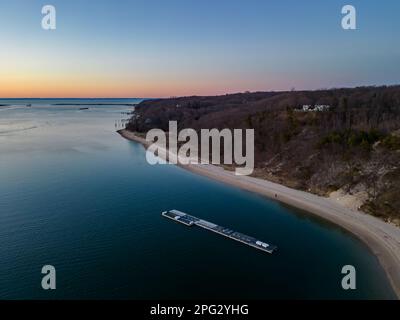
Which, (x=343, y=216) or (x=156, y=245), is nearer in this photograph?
(x=156, y=245)

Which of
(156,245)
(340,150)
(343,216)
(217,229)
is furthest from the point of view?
(340,150)

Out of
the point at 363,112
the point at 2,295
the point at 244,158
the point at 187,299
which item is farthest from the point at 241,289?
the point at 363,112

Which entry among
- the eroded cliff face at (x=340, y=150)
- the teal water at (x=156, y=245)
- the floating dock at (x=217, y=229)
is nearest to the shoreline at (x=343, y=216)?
the teal water at (x=156, y=245)

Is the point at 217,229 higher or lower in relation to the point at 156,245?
higher

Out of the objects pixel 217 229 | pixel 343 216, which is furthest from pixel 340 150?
pixel 217 229

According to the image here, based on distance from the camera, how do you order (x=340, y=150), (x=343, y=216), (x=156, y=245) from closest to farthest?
(x=156, y=245) < (x=343, y=216) < (x=340, y=150)

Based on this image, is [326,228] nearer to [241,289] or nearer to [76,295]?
[241,289]

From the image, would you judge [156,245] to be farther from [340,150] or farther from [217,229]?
[340,150]

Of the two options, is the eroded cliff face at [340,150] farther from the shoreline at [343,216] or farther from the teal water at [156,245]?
the teal water at [156,245]
